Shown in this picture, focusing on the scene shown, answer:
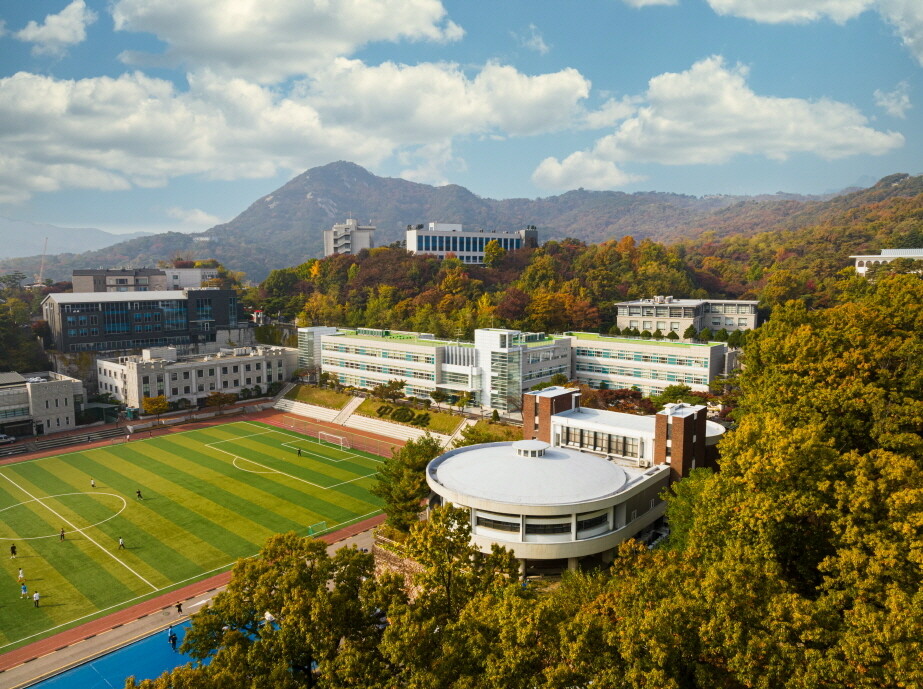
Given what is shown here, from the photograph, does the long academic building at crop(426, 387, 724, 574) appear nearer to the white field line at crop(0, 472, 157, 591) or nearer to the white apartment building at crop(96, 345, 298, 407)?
the white field line at crop(0, 472, 157, 591)

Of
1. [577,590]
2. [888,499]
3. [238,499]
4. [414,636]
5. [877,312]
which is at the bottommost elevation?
[238,499]

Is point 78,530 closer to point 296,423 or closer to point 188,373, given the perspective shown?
point 296,423

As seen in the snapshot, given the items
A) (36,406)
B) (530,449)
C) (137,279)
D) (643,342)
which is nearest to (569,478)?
(530,449)

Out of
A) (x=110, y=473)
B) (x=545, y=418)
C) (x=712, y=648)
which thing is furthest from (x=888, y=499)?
(x=110, y=473)

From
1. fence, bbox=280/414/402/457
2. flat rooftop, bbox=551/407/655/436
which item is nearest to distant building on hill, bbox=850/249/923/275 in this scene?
flat rooftop, bbox=551/407/655/436

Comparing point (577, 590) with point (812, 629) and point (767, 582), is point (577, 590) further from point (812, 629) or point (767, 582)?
point (812, 629)
